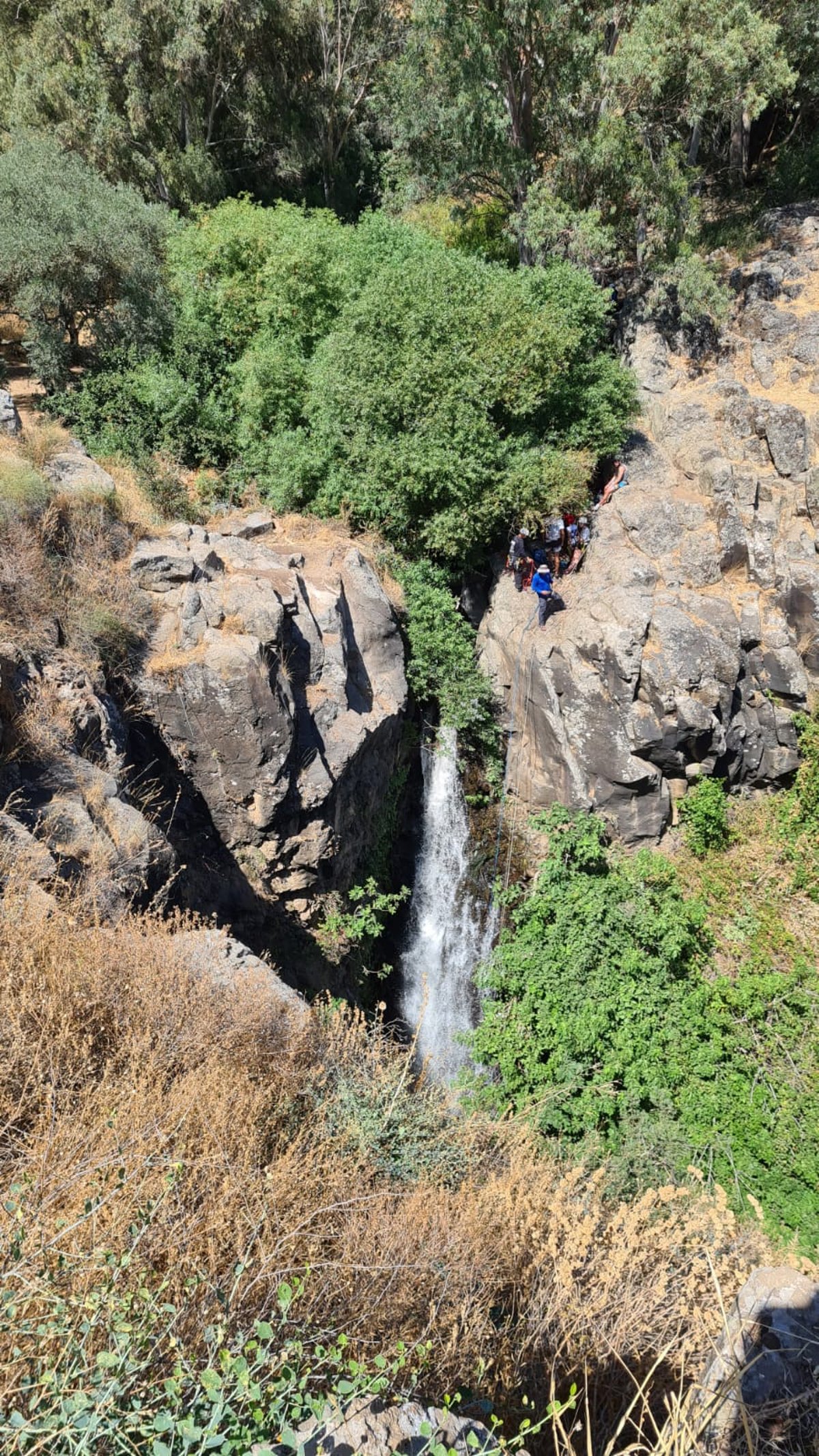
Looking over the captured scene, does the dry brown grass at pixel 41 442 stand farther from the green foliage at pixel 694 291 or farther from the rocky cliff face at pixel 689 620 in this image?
the green foliage at pixel 694 291

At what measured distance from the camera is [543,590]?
41.8 feet

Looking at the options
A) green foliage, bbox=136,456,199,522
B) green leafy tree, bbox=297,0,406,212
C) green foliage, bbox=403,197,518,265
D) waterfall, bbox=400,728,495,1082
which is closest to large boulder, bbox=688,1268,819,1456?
waterfall, bbox=400,728,495,1082

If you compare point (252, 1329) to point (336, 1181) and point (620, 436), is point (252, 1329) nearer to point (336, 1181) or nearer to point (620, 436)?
point (336, 1181)

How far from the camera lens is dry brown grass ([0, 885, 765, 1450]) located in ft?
12.6

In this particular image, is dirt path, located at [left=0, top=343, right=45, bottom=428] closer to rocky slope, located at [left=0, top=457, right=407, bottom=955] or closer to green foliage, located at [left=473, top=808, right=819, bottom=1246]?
rocky slope, located at [left=0, top=457, right=407, bottom=955]

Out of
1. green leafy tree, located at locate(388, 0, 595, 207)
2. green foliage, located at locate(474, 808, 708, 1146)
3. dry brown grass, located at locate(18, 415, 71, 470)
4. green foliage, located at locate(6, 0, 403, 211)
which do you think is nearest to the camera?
green foliage, located at locate(474, 808, 708, 1146)

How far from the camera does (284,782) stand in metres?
10.0

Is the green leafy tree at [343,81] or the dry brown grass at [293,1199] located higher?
the green leafy tree at [343,81]

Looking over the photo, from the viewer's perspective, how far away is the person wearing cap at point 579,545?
13.8 m

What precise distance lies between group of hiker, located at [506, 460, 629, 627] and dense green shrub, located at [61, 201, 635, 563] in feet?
1.59

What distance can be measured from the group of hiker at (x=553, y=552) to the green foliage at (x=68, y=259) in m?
8.70

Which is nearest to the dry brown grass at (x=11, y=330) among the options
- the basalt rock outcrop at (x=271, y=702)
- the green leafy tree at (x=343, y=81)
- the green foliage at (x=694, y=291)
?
the basalt rock outcrop at (x=271, y=702)

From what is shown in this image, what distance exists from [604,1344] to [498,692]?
1020cm

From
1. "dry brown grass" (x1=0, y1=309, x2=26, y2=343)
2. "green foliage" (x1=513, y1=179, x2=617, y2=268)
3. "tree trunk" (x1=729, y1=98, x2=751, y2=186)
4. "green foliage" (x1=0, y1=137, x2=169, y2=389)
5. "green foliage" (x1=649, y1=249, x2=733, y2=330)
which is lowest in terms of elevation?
"dry brown grass" (x1=0, y1=309, x2=26, y2=343)
